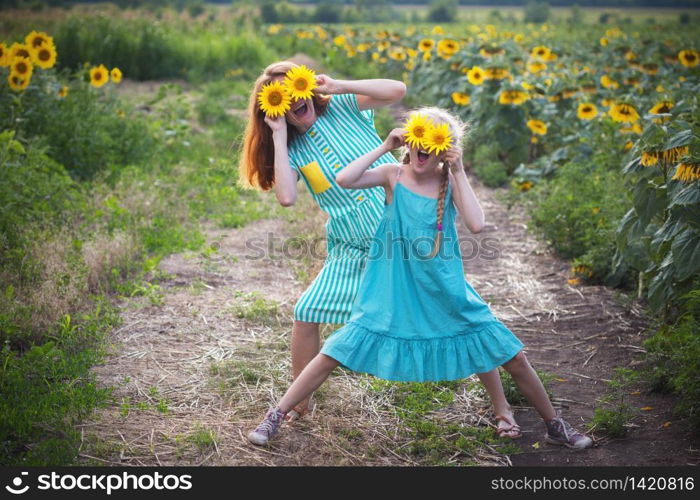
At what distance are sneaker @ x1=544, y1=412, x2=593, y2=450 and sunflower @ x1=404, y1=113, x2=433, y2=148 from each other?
130 cm

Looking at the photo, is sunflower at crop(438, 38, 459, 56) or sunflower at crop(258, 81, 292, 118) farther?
sunflower at crop(438, 38, 459, 56)

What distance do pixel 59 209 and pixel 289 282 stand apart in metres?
1.93

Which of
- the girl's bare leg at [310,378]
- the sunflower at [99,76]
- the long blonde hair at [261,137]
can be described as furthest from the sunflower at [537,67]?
the girl's bare leg at [310,378]

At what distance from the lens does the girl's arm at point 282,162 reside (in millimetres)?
3410

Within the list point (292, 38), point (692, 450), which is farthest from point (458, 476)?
point (292, 38)

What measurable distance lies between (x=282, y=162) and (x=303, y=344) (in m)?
0.81

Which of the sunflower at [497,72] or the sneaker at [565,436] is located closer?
the sneaker at [565,436]

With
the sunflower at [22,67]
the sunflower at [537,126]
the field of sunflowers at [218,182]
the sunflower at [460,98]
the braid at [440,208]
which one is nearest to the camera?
the braid at [440,208]

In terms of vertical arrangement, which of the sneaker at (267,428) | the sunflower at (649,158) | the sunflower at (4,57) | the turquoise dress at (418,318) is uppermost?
the sunflower at (4,57)

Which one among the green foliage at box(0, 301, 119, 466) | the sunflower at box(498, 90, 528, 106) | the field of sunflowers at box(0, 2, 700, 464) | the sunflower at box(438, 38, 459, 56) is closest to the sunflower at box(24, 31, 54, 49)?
the field of sunflowers at box(0, 2, 700, 464)

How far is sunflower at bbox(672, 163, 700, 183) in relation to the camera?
12.1 feet

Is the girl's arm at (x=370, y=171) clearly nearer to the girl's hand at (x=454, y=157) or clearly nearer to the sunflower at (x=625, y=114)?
the girl's hand at (x=454, y=157)

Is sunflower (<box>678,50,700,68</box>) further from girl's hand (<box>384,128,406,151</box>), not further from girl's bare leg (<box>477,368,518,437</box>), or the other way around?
girl's hand (<box>384,128,406,151</box>)

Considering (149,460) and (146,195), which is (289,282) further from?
(149,460)
